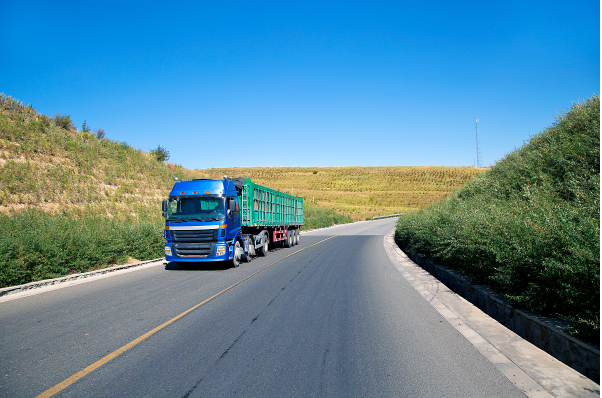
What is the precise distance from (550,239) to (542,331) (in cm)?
122

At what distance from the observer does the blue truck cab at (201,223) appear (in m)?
13.2

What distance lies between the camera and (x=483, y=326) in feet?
20.2

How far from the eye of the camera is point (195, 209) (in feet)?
45.8

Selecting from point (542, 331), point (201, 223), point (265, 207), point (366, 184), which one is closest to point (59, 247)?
point (201, 223)

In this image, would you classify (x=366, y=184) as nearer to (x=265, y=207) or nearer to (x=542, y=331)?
(x=265, y=207)

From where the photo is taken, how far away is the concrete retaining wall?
160 inches

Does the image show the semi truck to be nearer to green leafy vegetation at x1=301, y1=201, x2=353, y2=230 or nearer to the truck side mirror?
the truck side mirror

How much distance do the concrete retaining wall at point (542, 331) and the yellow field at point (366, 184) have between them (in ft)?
206

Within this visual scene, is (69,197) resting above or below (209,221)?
above

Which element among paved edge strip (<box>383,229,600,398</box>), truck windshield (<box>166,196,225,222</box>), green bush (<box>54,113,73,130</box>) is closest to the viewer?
paved edge strip (<box>383,229,600,398</box>)

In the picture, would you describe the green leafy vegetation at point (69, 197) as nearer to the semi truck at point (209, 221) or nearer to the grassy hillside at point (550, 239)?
the semi truck at point (209, 221)

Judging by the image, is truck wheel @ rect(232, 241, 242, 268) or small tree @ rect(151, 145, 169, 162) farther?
small tree @ rect(151, 145, 169, 162)

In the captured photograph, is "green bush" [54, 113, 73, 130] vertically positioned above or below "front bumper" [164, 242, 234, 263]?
above

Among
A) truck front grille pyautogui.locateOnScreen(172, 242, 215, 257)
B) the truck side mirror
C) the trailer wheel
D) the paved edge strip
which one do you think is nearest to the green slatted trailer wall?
the trailer wheel
